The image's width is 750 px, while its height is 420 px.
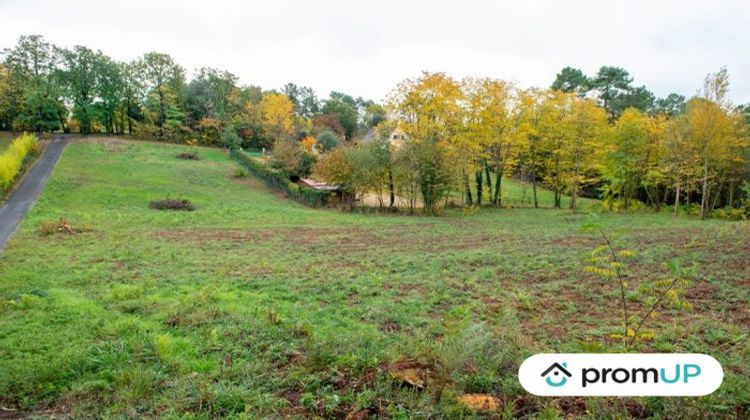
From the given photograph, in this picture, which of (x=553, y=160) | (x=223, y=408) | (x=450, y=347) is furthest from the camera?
(x=553, y=160)

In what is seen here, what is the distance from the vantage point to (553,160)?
2842 centimetres

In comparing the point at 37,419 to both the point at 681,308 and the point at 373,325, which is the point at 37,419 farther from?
the point at 681,308

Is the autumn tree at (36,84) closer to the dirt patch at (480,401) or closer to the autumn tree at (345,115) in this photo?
the autumn tree at (345,115)

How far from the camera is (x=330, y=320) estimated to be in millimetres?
6305

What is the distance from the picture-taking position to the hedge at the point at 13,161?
74.8 ft

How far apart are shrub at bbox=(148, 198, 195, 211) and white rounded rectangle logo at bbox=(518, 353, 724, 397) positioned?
23.0m

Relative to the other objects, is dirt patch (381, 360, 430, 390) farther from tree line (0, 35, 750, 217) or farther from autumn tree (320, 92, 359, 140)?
autumn tree (320, 92, 359, 140)

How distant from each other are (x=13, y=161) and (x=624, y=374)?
34.4 meters

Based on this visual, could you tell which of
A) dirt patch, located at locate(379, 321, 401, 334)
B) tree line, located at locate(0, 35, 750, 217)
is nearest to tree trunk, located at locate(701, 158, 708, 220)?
tree line, located at locate(0, 35, 750, 217)

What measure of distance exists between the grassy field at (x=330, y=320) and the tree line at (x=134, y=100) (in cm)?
3110

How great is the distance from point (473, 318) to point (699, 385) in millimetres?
3438

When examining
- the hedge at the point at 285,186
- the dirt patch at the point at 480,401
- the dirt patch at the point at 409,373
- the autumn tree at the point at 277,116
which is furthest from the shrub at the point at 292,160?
the dirt patch at the point at 480,401

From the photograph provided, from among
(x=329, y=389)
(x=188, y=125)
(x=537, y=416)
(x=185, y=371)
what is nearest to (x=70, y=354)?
(x=185, y=371)

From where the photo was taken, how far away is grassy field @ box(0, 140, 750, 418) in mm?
3598
